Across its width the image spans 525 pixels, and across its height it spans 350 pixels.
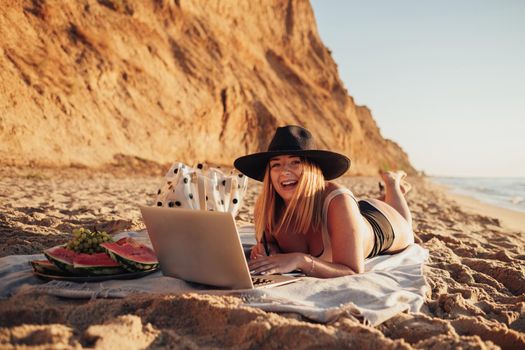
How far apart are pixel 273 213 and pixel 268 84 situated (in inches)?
850

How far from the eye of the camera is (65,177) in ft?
34.5

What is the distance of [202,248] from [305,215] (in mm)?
849

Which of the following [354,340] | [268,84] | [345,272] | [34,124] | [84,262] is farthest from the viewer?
[268,84]

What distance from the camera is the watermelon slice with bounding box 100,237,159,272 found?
265 centimetres

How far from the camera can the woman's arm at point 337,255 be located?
2.78 meters

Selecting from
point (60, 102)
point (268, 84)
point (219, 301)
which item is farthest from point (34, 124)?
point (268, 84)

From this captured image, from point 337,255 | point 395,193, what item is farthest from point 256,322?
point 395,193

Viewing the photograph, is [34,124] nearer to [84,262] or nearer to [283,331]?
[84,262]

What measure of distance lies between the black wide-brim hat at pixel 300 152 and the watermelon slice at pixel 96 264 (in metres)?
1.19

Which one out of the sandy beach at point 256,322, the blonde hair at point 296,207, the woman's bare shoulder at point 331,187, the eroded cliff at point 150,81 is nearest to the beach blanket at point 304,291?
the sandy beach at point 256,322

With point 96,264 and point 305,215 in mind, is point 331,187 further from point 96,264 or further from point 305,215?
point 96,264

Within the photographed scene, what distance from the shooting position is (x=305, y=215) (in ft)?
9.82

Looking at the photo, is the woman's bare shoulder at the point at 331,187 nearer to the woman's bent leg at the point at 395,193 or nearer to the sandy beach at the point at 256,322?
the sandy beach at the point at 256,322

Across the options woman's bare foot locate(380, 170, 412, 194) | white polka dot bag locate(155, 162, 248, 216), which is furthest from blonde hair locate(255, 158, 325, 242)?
woman's bare foot locate(380, 170, 412, 194)
